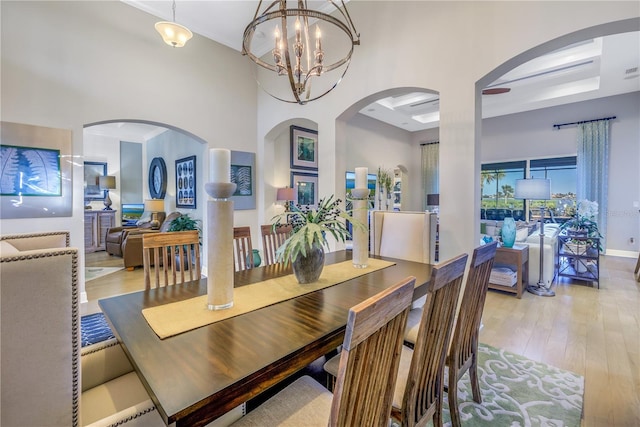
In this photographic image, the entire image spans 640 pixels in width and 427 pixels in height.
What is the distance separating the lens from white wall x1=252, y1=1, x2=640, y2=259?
7.63 feet

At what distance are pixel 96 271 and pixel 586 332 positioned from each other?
7.14m

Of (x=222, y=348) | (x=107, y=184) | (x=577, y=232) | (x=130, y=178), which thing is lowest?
(x=222, y=348)

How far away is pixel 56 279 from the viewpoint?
76cm

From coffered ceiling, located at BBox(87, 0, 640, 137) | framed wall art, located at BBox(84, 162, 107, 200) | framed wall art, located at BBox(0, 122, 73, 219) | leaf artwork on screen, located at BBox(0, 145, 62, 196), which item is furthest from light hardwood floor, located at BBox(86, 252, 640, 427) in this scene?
framed wall art, located at BBox(84, 162, 107, 200)

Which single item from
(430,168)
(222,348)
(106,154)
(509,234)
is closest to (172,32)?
(222,348)

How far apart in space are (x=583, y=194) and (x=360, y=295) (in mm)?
7498

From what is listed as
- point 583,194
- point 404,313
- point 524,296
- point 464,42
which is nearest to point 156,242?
point 404,313

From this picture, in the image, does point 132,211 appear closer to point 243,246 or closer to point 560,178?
point 243,246

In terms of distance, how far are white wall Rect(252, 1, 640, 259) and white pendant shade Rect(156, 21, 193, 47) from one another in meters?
2.00

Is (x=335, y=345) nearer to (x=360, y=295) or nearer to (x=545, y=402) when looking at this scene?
(x=360, y=295)

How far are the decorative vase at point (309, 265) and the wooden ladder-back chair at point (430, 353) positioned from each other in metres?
0.71

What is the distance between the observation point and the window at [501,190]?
7480 millimetres

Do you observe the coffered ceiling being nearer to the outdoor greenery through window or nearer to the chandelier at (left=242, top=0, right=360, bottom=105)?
the chandelier at (left=242, top=0, right=360, bottom=105)

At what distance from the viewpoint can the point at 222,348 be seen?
104 centimetres
